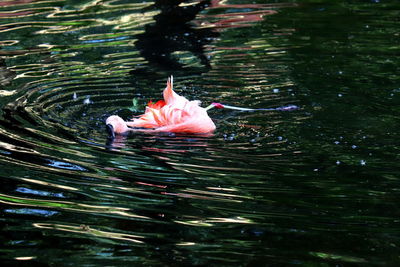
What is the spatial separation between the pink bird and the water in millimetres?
99

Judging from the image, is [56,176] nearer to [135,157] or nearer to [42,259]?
[135,157]

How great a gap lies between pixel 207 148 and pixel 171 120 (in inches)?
19.5

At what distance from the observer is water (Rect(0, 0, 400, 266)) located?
3.54 meters

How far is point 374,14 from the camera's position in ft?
30.6

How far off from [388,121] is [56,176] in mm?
2742

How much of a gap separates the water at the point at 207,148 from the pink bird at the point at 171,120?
99mm

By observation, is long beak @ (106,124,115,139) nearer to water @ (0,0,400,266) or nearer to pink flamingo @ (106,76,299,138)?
pink flamingo @ (106,76,299,138)

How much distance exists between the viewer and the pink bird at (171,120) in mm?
5195

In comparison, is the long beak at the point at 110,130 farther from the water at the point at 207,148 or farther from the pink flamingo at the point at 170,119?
the water at the point at 207,148

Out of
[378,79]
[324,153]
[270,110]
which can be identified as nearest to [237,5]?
[378,79]

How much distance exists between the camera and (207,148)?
4.95 m

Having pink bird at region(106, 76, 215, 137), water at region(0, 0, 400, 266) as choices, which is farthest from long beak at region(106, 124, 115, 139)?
water at region(0, 0, 400, 266)

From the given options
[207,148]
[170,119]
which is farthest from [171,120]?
[207,148]

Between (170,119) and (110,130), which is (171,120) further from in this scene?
(110,130)
